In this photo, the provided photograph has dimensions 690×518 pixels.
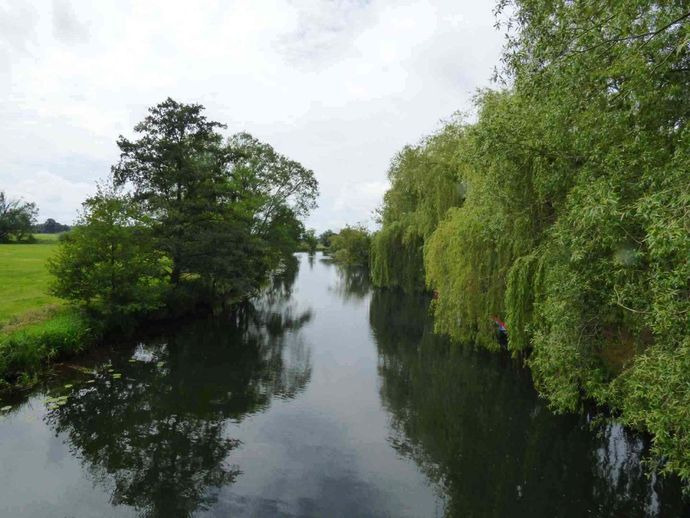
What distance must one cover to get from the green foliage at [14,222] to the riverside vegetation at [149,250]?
32592 mm

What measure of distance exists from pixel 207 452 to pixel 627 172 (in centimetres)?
993

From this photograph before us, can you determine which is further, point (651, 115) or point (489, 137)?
point (489, 137)

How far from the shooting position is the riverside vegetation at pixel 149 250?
613 inches

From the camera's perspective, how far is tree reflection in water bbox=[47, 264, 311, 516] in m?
8.82

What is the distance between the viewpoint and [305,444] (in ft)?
34.9

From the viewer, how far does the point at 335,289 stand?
41.8 m

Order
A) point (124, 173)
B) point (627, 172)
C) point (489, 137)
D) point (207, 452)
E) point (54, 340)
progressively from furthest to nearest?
1. point (124, 173)
2. point (54, 340)
3. point (207, 452)
4. point (489, 137)
5. point (627, 172)

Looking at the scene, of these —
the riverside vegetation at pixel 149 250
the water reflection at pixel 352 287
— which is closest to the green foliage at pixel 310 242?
the water reflection at pixel 352 287

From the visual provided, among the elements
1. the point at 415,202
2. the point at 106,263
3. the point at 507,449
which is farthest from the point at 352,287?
the point at 507,449

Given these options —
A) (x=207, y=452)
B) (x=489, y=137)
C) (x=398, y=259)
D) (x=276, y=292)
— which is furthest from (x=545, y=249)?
(x=276, y=292)

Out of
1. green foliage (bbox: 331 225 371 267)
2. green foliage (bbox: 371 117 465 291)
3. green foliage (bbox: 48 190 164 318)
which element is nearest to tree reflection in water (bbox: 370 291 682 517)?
green foliage (bbox: 371 117 465 291)

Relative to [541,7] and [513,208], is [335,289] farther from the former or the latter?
[541,7]

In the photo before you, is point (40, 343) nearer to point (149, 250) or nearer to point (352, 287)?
point (149, 250)

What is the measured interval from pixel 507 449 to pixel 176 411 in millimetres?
8590
